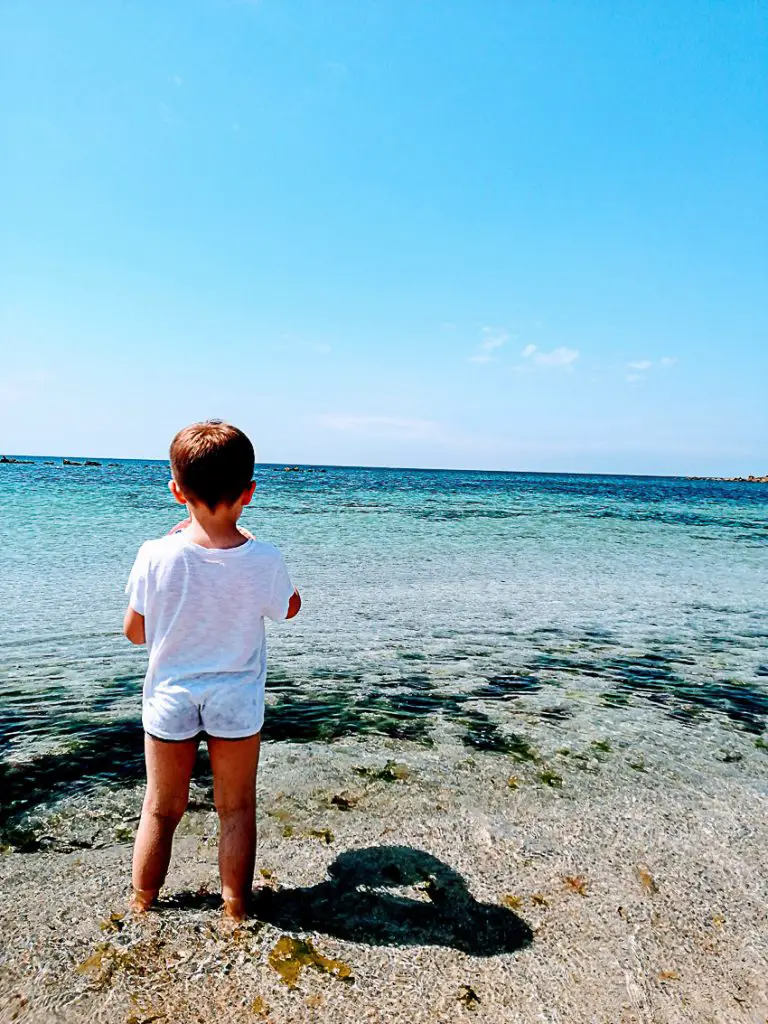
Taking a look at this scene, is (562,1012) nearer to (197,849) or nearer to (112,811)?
(197,849)

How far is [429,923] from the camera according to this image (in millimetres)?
2777

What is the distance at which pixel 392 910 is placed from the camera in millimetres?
2865

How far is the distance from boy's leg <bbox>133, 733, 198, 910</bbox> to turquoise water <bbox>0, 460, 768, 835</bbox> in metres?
1.50

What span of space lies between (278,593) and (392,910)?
1.57m

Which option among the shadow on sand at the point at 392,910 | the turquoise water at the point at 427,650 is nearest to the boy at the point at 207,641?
the shadow on sand at the point at 392,910

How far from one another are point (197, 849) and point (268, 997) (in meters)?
1.12

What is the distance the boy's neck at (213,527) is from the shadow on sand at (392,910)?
1.66 metres

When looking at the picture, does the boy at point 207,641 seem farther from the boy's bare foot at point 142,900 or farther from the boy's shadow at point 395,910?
the boy's shadow at point 395,910

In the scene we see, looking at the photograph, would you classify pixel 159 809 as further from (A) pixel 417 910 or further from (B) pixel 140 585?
(A) pixel 417 910

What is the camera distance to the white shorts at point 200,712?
105 inches

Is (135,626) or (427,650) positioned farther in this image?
(427,650)

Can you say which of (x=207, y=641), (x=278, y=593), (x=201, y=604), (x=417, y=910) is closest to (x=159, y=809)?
(x=207, y=641)

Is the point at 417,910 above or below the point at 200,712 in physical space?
below

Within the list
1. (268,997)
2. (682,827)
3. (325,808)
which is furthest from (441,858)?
(682,827)
